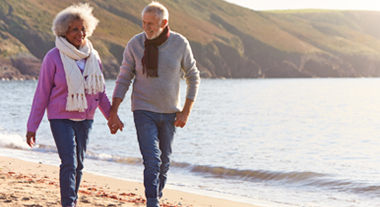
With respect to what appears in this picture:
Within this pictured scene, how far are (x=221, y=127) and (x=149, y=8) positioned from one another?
21569 mm

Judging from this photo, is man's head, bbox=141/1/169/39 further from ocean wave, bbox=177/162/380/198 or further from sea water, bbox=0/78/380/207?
ocean wave, bbox=177/162/380/198

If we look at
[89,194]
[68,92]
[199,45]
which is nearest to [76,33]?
[68,92]

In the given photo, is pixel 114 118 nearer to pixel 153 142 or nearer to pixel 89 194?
pixel 153 142

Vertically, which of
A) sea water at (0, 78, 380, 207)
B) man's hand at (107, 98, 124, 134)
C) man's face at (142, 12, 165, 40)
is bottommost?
sea water at (0, 78, 380, 207)

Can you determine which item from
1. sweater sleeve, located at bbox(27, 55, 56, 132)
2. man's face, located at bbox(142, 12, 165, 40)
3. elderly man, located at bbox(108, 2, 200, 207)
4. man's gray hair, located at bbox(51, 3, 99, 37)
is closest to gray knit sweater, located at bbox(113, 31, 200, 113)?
elderly man, located at bbox(108, 2, 200, 207)

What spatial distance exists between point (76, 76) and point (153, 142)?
102cm

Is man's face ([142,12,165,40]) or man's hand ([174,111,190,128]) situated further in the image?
man's hand ([174,111,190,128])

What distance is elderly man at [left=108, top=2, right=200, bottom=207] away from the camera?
452 cm

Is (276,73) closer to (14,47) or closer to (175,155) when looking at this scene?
(14,47)

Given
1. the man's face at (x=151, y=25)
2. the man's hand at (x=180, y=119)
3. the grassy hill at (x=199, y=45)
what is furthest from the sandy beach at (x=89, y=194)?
the grassy hill at (x=199, y=45)

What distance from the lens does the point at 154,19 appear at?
180 inches

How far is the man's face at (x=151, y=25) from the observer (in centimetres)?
457

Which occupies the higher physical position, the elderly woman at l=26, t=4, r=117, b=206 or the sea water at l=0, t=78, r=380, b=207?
the elderly woman at l=26, t=4, r=117, b=206

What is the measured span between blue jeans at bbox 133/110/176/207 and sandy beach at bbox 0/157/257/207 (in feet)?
5.17
